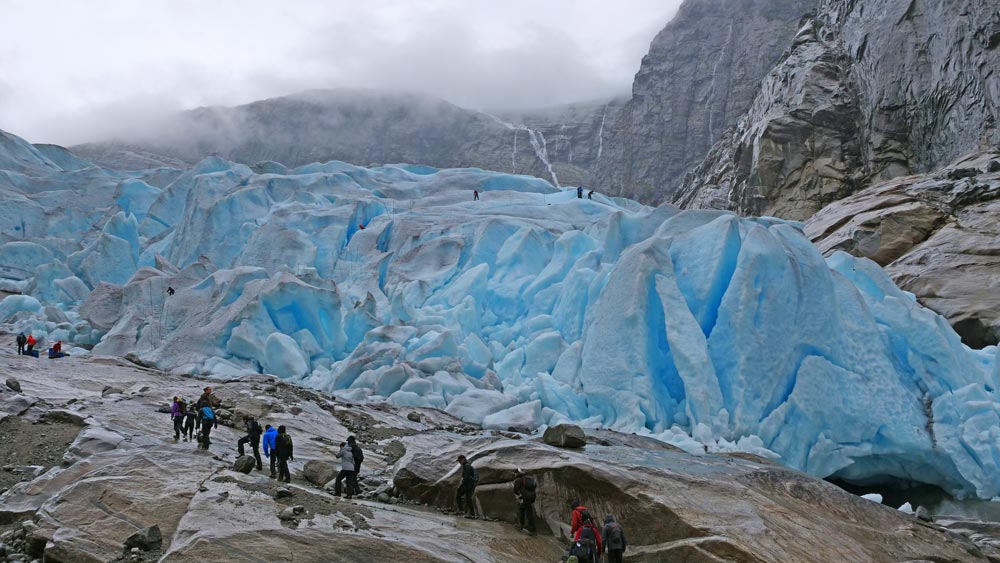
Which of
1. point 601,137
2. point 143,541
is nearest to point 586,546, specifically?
point 143,541

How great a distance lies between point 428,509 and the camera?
9039 mm

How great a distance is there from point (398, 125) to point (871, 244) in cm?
4913

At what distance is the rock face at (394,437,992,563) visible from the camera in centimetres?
762

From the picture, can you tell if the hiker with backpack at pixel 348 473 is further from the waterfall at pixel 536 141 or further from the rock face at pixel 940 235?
the waterfall at pixel 536 141

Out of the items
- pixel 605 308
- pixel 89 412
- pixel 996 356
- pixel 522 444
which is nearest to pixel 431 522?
pixel 522 444

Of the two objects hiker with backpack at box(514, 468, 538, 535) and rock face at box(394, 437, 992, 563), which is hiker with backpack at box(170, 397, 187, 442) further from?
hiker with backpack at box(514, 468, 538, 535)

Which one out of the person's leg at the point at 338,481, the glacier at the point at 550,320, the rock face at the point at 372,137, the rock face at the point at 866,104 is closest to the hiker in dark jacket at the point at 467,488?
the person's leg at the point at 338,481

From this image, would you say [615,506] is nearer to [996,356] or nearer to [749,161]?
[996,356]

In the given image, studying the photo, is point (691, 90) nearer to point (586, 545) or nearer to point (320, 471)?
point (320, 471)

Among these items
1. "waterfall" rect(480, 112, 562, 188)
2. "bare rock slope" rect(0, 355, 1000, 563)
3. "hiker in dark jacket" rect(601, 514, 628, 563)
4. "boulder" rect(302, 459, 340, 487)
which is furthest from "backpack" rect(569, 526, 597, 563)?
"waterfall" rect(480, 112, 562, 188)

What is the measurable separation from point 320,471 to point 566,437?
9.77 feet

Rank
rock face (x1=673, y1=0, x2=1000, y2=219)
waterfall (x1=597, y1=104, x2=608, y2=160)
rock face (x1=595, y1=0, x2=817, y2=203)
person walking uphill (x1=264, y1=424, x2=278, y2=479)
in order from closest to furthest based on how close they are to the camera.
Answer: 1. person walking uphill (x1=264, y1=424, x2=278, y2=479)
2. rock face (x1=673, y1=0, x2=1000, y2=219)
3. rock face (x1=595, y1=0, x2=817, y2=203)
4. waterfall (x1=597, y1=104, x2=608, y2=160)

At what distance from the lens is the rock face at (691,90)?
6431 centimetres

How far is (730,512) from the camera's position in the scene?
8031 millimetres
